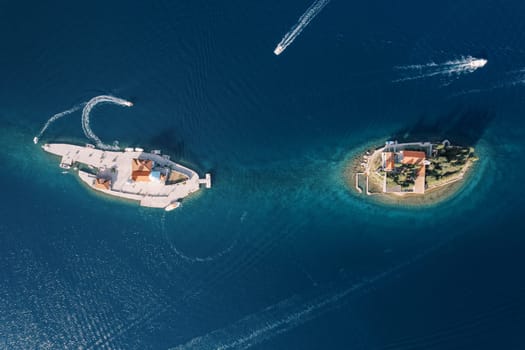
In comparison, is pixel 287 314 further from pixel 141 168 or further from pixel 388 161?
pixel 141 168

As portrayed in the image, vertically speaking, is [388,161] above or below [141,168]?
above

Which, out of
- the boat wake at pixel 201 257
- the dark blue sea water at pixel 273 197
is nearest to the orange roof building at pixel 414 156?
the dark blue sea water at pixel 273 197

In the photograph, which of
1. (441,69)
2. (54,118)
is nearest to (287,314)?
(441,69)

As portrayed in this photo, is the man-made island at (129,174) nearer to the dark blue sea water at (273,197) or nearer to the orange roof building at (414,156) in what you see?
the dark blue sea water at (273,197)

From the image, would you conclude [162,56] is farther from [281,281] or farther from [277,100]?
[281,281]


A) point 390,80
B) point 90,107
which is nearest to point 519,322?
point 390,80

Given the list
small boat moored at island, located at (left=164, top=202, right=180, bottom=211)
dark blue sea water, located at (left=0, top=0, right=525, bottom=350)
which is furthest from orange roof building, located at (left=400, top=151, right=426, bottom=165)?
small boat moored at island, located at (left=164, top=202, right=180, bottom=211)
